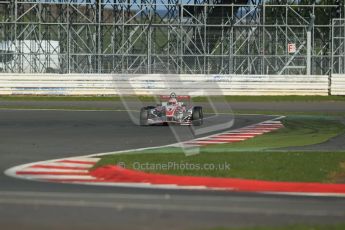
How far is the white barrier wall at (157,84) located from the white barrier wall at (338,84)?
311 millimetres

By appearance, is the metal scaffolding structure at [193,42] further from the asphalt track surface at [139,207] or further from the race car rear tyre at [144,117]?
the asphalt track surface at [139,207]

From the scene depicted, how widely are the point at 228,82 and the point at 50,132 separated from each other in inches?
655

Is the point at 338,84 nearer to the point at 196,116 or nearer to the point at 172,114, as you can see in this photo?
the point at 196,116

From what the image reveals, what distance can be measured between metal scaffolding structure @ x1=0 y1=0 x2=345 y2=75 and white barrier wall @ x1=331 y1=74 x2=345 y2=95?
275cm

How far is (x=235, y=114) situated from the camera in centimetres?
2477

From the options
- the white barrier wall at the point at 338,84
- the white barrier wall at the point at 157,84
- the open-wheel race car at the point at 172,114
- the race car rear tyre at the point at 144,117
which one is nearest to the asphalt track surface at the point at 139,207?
the open-wheel race car at the point at 172,114

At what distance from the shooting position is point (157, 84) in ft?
108

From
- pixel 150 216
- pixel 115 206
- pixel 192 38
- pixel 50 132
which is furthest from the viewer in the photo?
pixel 192 38

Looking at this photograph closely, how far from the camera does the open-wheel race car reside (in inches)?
767

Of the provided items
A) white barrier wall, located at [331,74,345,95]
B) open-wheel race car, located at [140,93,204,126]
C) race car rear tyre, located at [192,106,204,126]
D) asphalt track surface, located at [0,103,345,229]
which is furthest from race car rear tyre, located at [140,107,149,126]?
white barrier wall, located at [331,74,345,95]

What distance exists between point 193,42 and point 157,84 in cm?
643

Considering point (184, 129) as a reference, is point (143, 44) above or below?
above

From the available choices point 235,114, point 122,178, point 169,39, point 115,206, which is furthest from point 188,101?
point 169,39

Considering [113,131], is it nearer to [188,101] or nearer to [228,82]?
[188,101]
